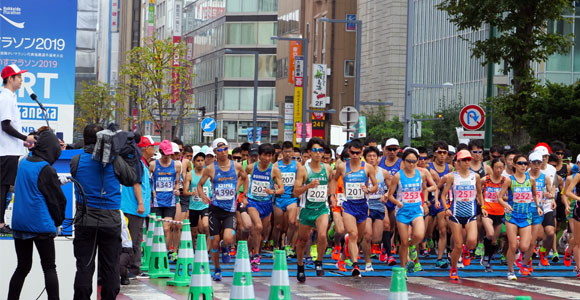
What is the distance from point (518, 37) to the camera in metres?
26.3

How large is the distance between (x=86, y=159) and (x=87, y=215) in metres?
0.54

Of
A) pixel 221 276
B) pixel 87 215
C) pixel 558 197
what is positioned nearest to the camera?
pixel 87 215

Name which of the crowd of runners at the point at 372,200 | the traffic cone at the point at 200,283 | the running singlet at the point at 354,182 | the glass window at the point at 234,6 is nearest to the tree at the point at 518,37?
the crowd of runners at the point at 372,200

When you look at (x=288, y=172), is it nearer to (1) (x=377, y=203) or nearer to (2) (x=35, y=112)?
(1) (x=377, y=203)

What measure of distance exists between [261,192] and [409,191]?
264 centimetres

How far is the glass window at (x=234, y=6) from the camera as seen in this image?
99.6 meters

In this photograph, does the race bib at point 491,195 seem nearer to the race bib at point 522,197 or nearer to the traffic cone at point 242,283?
the race bib at point 522,197

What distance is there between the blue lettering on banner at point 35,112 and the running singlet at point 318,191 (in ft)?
13.0

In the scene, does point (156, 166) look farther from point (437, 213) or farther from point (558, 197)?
point (558, 197)

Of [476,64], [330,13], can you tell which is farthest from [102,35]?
[476,64]

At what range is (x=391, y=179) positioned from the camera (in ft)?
56.9

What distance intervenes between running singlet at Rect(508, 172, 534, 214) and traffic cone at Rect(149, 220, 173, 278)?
17.7 feet

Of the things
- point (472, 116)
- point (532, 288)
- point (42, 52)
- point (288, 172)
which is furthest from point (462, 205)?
point (472, 116)

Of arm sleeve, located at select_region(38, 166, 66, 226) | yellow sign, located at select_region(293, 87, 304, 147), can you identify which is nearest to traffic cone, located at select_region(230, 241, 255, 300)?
arm sleeve, located at select_region(38, 166, 66, 226)
